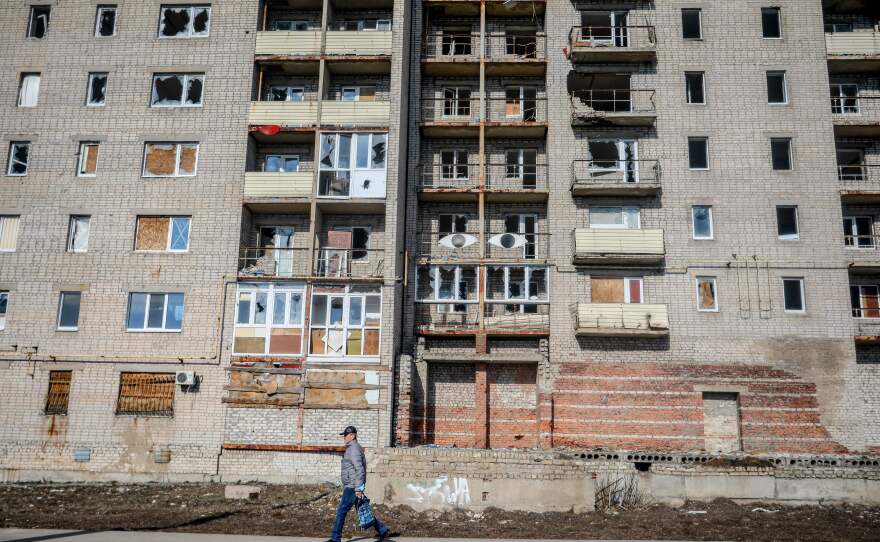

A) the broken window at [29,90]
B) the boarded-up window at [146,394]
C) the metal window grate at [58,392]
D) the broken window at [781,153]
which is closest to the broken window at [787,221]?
the broken window at [781,153]

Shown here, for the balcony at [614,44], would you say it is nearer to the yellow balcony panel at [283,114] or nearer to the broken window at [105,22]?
the yellow balcony panel at [283,114]

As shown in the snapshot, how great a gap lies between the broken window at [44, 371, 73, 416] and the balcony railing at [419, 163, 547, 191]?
42.8 feet

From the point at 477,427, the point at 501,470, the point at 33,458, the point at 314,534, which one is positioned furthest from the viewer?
the point at 477,427

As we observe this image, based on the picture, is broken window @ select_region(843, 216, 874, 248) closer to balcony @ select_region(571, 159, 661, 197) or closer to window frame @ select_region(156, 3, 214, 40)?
balcony @ select_region(571, 159, 661, 197)

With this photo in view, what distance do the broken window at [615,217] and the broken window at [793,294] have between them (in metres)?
5.13

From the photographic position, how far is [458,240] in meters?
23.8

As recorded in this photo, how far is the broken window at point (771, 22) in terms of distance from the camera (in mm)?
24578

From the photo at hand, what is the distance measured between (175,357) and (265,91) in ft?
32.4

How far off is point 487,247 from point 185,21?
13087 mm

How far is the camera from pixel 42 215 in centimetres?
2241

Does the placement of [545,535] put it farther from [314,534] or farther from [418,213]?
[418,213]

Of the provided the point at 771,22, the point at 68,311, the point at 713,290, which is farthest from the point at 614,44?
the point at 68,311

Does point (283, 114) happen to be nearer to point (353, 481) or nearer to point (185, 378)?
point (185, 378)

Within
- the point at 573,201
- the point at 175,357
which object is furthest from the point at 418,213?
the point at 175,357
